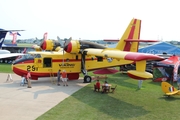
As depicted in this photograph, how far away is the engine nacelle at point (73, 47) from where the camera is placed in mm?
16531

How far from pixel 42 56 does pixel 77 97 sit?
5424 millimetres

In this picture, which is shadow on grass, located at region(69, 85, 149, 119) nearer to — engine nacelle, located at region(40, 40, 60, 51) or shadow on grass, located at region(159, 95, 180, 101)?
shadow on grass, located at region(159, 95, 180, 101)

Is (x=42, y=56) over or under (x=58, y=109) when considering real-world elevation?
over

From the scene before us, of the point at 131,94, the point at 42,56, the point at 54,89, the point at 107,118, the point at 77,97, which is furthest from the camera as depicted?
the point at 42,56

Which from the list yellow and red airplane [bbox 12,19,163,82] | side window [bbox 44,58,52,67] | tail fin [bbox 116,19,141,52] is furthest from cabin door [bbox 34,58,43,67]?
tail fin [bbox 116,19,141,52]

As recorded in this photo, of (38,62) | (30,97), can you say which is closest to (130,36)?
(38,62)

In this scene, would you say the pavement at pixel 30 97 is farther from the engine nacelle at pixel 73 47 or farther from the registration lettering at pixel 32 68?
the engine nacelle at pixel 73 47

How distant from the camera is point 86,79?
17.2 meters

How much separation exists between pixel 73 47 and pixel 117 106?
701cm

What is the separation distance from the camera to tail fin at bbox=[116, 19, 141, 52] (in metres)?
18.6

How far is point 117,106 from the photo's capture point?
11.0 m

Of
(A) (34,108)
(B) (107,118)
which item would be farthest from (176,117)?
A: (A) (34,108)

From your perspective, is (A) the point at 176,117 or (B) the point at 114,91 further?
(B) the point at 114,91

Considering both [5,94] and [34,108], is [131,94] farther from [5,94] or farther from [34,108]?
[5,94]
